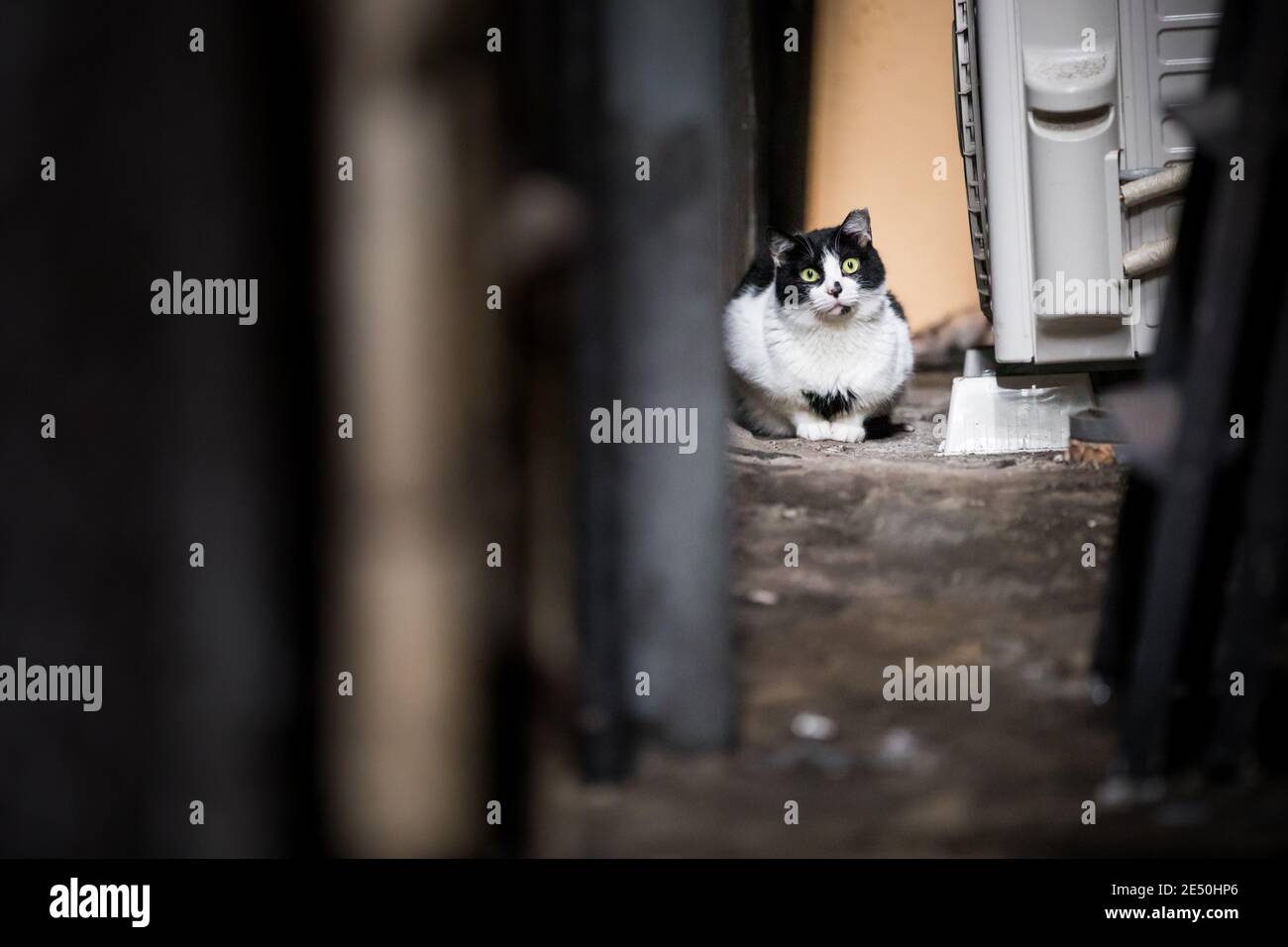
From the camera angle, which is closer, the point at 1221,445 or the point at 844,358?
the point at 1221,445

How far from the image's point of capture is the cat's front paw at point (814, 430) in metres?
2.08

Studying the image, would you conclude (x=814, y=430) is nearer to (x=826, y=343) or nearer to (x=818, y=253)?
(x=826, y=343)

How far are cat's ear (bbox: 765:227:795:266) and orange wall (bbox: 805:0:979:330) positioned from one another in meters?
0.09

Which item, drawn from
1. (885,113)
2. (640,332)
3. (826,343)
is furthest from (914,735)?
(885,113)

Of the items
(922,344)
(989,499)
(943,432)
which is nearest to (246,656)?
(989,499)

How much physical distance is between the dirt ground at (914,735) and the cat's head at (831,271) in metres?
0.65

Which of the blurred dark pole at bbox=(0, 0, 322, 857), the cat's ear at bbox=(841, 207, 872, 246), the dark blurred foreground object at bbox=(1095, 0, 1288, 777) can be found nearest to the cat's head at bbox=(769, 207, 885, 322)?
the cat's ear at bbox=(841, 207, 872, 246)

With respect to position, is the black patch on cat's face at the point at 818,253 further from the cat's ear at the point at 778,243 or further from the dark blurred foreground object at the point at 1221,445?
the dark blurred foreground object at the point at 1221,445

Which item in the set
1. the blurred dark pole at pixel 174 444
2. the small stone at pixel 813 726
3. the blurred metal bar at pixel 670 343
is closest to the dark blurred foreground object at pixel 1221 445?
the small stone at pixel 813 726

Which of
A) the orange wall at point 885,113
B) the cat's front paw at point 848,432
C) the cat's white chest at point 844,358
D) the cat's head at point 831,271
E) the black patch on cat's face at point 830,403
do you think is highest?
the orange wall at point 885,113

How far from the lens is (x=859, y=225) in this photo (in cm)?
203

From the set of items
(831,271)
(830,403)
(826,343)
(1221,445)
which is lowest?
(1221,445)

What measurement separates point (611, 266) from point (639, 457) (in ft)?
0.70

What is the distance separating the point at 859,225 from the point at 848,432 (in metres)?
0.40
